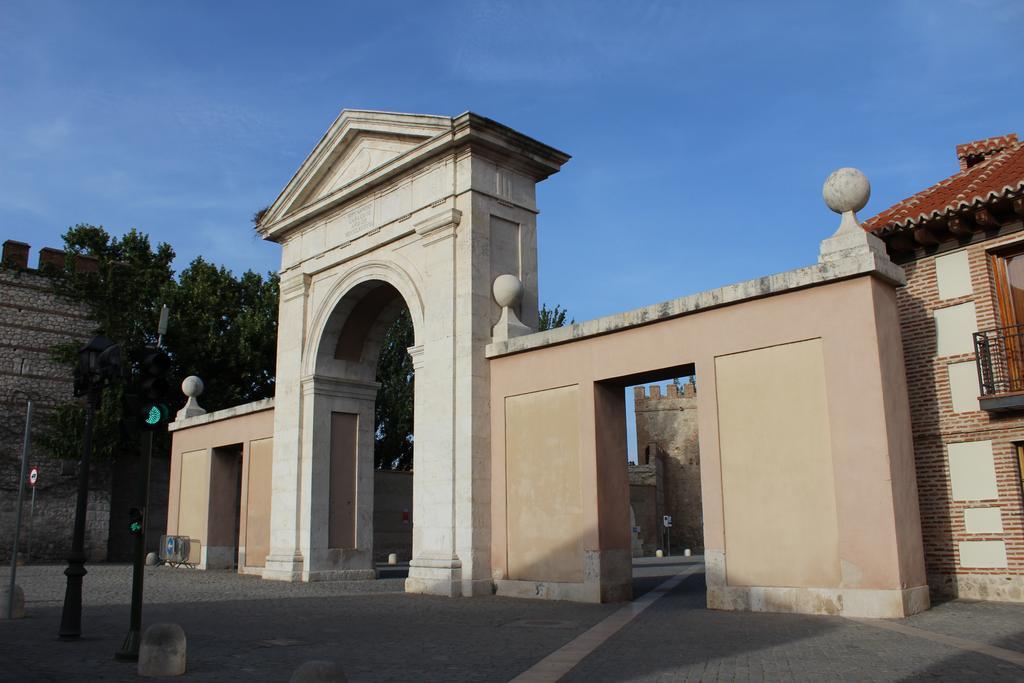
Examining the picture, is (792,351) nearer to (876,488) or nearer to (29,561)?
(876,488)

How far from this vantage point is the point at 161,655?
6215mm

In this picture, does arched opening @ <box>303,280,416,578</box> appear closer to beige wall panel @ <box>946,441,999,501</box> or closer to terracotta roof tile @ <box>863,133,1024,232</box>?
terracotta roof tile @ <box>863,133,1024,232</box>

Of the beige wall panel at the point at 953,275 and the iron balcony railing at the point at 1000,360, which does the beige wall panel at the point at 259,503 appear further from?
the iron balcony railing at the point at 1000,360

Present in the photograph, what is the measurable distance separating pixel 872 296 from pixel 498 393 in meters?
6.14

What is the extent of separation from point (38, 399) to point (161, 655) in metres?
23.2

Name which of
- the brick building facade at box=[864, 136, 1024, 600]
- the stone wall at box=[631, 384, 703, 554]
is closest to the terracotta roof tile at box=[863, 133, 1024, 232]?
the brick building facade at box=[864, 136, 1024, 600]

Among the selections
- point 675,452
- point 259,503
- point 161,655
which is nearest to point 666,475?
point 675,452

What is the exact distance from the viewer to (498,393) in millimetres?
13727

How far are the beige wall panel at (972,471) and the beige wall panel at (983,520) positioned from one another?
A: 155mm

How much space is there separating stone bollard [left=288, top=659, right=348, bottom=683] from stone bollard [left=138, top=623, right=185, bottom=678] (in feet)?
5.99

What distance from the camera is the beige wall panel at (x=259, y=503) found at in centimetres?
1903

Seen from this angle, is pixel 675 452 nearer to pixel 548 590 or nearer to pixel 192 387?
pixel 192 387

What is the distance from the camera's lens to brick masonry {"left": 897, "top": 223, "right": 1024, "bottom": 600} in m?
10.5

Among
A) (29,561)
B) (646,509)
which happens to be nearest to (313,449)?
(29,561)
